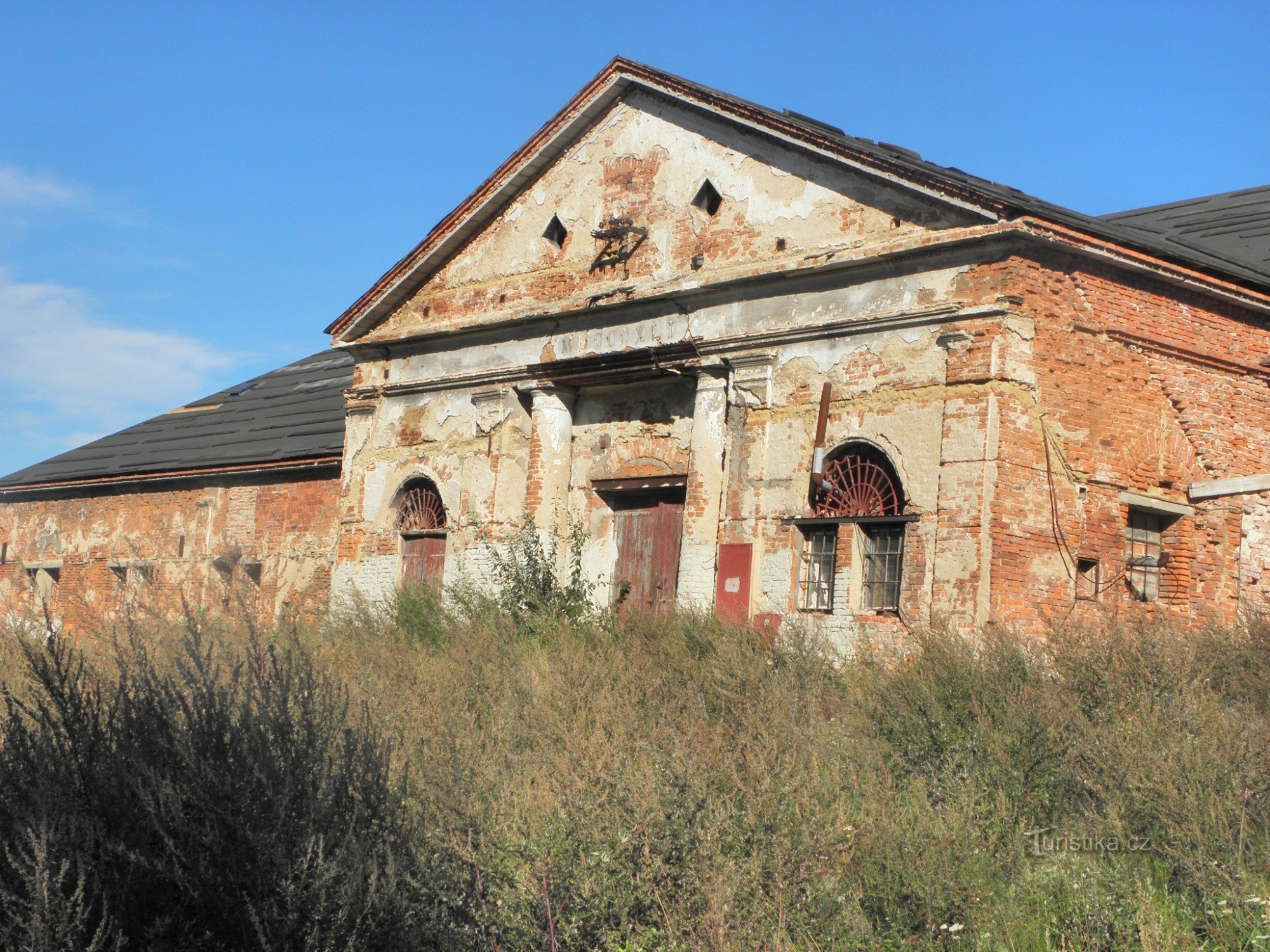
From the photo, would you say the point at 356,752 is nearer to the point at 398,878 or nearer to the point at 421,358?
the point at 398,878

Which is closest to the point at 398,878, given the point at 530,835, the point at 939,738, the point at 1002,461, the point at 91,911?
the point at 530,835

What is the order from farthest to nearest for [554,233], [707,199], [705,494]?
[554,233], [707,199], [705,494]

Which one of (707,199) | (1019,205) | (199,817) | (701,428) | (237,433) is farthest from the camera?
(237,433)

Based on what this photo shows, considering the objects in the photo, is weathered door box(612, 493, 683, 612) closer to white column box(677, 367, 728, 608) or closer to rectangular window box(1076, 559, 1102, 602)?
white column box(677, 367, 728, 608)

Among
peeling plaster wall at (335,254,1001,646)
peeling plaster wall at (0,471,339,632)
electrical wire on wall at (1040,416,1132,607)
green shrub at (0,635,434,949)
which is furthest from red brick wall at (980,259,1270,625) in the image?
peeling plaster wall at (0,471,339,632)

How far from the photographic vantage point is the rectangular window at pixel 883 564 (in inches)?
488

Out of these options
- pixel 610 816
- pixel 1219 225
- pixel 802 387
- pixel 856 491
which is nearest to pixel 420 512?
pixel 802 387

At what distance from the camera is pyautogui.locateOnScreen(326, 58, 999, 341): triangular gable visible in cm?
1266

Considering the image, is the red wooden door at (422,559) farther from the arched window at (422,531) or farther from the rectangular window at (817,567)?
the rectangular window at (817,567)

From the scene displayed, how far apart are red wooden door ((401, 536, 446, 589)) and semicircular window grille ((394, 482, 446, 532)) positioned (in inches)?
5.8

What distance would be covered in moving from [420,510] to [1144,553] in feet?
28.9

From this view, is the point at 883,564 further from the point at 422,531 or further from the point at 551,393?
the point at 422,531

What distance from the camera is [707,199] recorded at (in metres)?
14.6

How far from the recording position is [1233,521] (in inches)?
509
